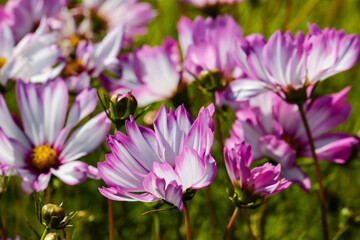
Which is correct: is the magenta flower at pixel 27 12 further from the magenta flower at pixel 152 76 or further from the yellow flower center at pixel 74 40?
the magenta flower at pixel 152 76

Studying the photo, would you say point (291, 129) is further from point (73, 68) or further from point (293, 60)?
point (73, 68)

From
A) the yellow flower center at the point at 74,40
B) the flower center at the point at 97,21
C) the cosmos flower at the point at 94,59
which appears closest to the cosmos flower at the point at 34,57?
the cosmos flower at the point at 94,59

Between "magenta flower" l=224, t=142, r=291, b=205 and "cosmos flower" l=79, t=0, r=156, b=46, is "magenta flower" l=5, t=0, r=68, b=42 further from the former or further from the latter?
"magenta flower" l=224, t=142, r=291, b=205

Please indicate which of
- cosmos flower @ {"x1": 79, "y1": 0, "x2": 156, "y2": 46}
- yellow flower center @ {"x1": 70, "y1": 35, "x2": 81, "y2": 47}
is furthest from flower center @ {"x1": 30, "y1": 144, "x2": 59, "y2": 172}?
cosmos flower @ {"x1": 79, "y1": 0, "x2": 156, "y2": 46}

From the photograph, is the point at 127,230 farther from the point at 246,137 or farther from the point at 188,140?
the point at 188,140

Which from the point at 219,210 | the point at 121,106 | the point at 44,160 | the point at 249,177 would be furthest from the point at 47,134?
the point at 219,210
